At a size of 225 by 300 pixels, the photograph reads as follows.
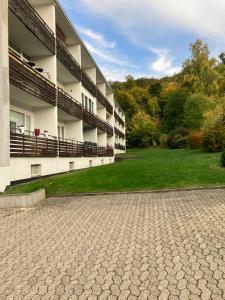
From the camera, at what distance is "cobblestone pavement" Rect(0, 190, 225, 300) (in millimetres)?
4500

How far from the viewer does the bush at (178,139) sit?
51406 millimetres

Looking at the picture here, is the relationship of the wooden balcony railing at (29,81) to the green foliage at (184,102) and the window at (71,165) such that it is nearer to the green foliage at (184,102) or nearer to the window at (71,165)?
the window at (71,165)

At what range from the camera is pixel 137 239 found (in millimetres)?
6750

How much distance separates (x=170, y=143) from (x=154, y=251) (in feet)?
166

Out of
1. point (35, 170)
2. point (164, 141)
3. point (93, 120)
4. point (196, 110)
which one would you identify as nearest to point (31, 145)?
point (35, 170)

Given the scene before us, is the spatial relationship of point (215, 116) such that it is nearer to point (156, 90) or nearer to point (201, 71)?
point (201, 71)

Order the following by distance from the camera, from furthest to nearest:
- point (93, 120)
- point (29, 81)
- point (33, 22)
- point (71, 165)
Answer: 1. point (93, 120)
2. point (71, 165)
3. point (33, 22)
4. point (29, 81)

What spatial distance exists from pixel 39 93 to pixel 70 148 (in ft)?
21.4

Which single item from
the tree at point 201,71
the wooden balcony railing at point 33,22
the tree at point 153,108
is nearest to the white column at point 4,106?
the wooden balcony railing at point 33,22

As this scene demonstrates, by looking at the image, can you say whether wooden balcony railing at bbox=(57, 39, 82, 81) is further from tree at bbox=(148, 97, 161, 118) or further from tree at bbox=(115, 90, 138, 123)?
tree at bbox=(115, 90, 138, 123)

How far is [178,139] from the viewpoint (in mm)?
53406

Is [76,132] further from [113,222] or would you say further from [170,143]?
[170,143]

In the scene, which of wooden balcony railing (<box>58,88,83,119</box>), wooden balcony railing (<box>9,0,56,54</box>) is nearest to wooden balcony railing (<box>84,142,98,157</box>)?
wooden balcony railing (<box>58,88,83,119</box>)

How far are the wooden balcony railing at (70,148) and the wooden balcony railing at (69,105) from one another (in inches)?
80.0
